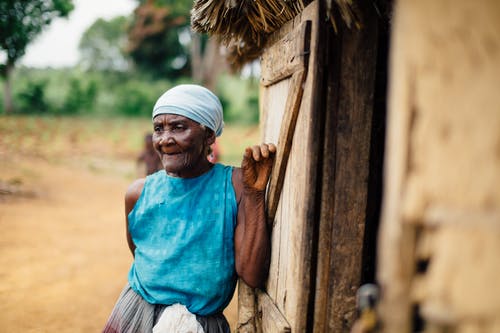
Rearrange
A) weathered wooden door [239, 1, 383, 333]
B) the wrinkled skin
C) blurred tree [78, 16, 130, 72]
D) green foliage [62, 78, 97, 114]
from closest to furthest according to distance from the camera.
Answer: weathered wooden door [239, 1, 383, 333]
the wrinkled skin
green foliage [62, 78, 97, 114]
blurred tree [78, 16, 130, 72]

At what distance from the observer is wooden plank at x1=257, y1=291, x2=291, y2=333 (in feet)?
5.68

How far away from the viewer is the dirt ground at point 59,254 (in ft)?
12.0

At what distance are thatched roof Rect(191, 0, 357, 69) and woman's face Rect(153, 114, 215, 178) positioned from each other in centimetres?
55

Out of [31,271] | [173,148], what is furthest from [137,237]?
[31,271]

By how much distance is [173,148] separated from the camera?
2.05 metres

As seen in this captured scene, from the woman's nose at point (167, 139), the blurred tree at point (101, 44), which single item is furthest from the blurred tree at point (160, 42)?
the woman's nose at point (167, 139)

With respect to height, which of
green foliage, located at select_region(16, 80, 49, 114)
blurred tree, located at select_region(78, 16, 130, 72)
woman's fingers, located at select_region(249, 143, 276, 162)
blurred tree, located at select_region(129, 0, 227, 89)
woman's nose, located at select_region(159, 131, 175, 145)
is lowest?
woman's fingers, located at select_region(249, 143, 276, 162)

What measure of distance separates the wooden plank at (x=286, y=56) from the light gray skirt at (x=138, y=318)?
1320 mm

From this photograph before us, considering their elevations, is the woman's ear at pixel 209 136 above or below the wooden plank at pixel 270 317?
above

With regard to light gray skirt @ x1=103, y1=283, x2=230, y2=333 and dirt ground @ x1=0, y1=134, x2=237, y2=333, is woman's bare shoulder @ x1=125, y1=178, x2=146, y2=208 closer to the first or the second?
light gray skirt @ x1=103, y1=283, x2=230, y2=333

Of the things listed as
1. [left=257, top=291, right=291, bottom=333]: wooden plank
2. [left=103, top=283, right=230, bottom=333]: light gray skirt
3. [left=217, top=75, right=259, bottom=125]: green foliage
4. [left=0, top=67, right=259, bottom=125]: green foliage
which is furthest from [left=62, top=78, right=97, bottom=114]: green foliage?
[left=257, top=291, right=291, bottom=333]: wooden plank

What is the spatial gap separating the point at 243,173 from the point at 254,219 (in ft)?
0.80

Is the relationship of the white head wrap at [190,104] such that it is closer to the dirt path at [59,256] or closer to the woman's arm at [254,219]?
the woman's arm at [254,219]

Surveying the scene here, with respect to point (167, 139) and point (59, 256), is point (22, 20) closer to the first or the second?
point (59, 256)
